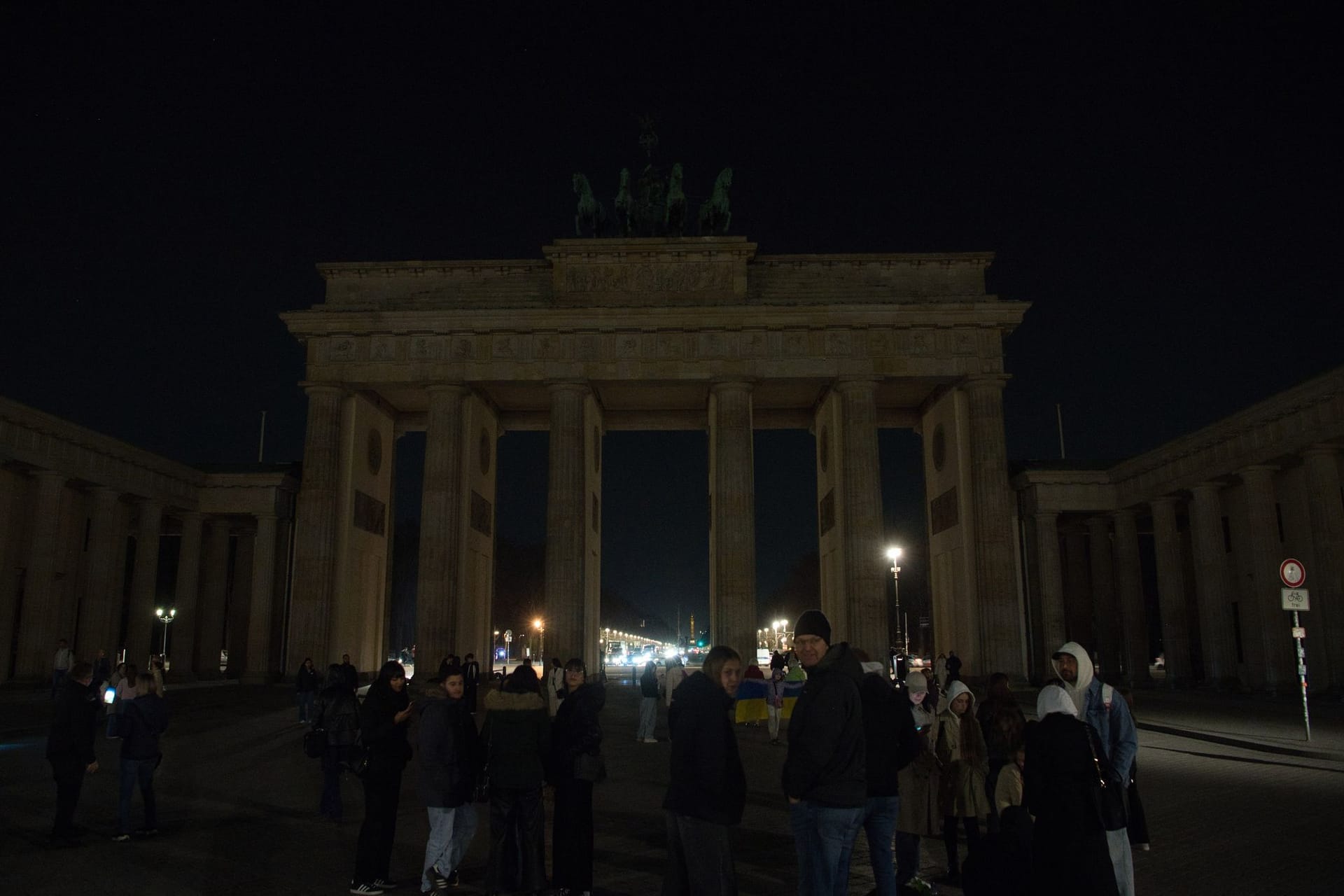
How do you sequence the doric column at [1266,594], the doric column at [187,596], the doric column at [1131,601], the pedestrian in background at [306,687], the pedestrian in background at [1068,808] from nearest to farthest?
the pedestrian in background at [1068,808]
the pedestrian in background at [306,687]
the doric column at [1266,594]
the doric column at [1131,601]
the doric column at [187,596]

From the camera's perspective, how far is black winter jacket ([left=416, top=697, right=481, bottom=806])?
839 cm

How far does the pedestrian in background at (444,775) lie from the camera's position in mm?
8398

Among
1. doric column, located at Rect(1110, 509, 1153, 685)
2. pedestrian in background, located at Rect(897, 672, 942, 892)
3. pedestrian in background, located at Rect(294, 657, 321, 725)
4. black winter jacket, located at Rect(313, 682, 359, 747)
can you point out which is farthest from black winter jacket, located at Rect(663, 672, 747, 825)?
doric column, located at Rect(1110, 509, 1153, 685)

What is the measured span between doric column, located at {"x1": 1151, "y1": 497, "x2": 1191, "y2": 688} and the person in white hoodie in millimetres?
33599

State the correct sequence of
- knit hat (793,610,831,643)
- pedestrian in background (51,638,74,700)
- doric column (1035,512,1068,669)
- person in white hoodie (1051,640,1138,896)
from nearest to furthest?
knit hat (793,610,831,643), person in white hoodie (1051,640,1138,896), pedestrian in background (51,638,74,700), doric column (1035,512,1068,669)

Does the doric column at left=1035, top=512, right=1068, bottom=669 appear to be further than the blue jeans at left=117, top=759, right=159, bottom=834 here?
Yes

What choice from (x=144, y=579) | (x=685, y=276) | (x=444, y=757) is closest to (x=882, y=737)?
(x=444, y=757)

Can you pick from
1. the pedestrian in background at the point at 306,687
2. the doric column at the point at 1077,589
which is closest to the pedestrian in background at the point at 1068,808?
the pedestrian in background at the point at 306,687

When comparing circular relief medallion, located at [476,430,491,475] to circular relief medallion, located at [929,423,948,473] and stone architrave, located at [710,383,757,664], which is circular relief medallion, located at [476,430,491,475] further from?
circular relief medallion, located at [929,423,948,473]

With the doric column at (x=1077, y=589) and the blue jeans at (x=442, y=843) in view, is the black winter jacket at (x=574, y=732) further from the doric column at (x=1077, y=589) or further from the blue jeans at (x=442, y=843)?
the doric column at (x=1077, y=589)

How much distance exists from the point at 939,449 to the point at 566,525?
53.7 feet

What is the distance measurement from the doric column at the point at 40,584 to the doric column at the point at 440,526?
8.19m

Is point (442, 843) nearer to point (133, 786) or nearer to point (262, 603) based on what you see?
point (133, 786)

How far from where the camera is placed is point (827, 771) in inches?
239
